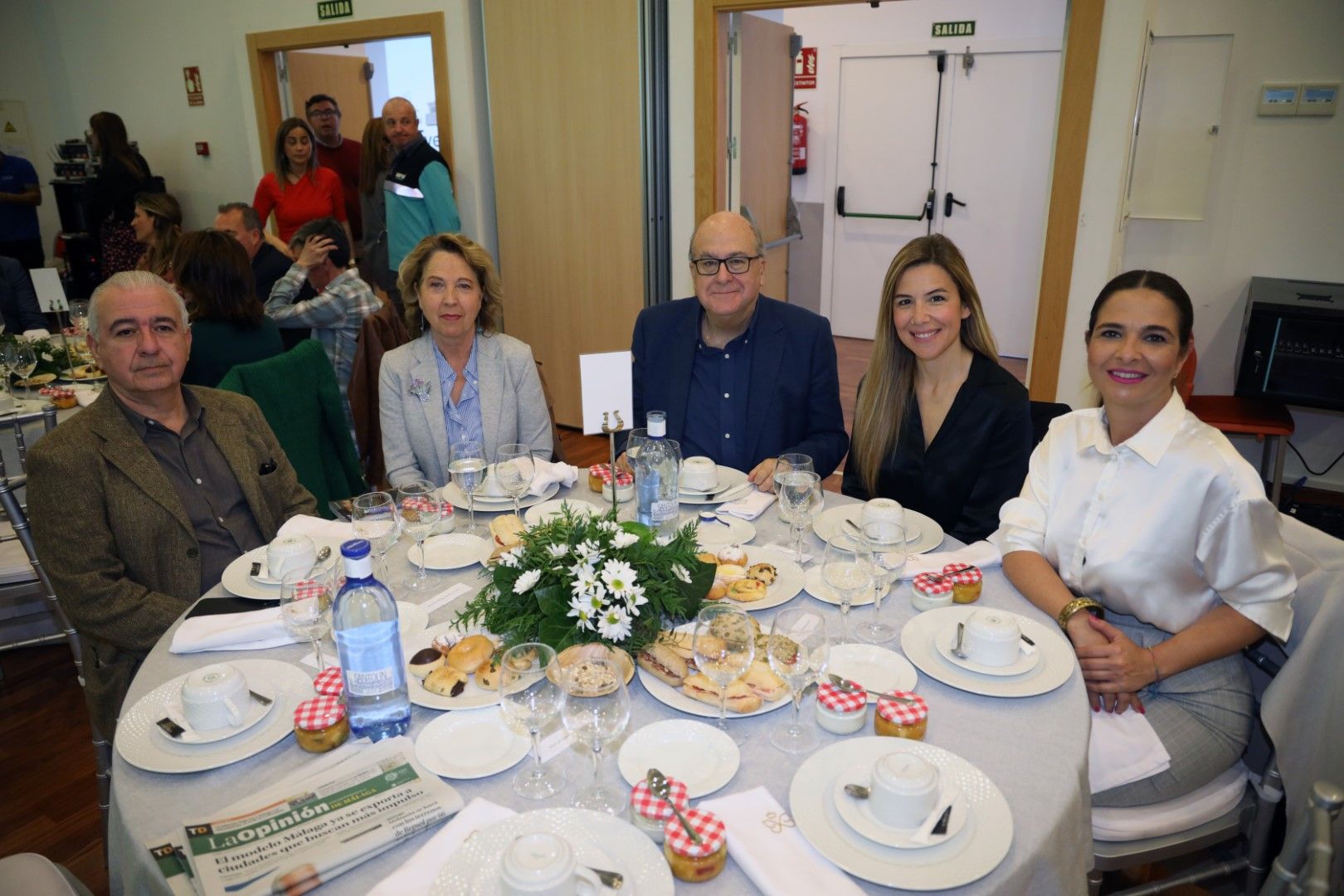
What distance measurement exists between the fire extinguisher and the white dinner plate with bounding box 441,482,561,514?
20.0 feet

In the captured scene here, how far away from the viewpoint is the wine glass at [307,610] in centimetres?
156

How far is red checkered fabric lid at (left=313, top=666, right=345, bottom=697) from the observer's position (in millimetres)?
1437

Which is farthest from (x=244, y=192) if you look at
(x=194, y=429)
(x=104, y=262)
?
(x=194, y=429)

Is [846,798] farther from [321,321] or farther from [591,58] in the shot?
[591,58]

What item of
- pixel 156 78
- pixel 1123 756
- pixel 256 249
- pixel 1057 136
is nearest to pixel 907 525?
pixel 1123 756

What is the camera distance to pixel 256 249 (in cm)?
482

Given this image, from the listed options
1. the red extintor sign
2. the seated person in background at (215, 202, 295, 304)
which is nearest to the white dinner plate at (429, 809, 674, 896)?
the seated person in background at (215, 202, 295, 304)

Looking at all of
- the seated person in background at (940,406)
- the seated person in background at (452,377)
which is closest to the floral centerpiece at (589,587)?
the seated person in background at (940,406)

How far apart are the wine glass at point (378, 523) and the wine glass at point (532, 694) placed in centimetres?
66

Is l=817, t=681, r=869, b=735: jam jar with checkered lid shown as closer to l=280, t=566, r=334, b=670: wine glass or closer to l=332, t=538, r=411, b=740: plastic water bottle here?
l=332, t=538, r=411, b=740: plastic water bottle

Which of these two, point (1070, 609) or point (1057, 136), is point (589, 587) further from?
point (1057, 136)

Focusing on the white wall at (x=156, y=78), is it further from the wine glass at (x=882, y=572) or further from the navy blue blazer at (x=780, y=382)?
the wine glass at (x=882, y=572)

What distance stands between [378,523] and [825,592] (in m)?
0.94

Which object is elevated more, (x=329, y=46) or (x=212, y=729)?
(x=329, y=46)
